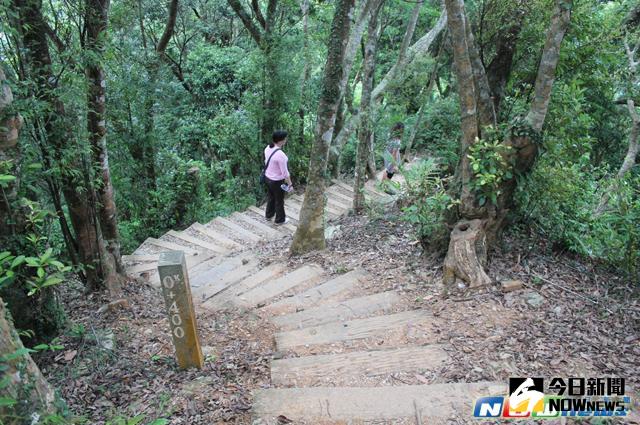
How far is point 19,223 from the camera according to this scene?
3.65 metres

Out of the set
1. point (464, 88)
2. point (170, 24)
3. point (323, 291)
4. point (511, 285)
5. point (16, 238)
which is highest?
point (170, 24)

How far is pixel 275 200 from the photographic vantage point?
862 centimetres

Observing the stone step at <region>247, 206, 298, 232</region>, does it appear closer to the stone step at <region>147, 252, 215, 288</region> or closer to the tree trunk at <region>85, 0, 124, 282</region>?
the stone step at <region>147, 252, 215, 288</region>

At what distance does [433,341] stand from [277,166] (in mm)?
5106

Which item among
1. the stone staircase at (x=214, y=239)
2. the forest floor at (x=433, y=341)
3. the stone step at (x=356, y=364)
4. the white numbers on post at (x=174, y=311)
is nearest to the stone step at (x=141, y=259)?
the stone staircase at (x=214, y=239)

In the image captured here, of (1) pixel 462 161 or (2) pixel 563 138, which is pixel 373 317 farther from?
(2) pixel 563 138

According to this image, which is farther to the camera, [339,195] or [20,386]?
[339,195]

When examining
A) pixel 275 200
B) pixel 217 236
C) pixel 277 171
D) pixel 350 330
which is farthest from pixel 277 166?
pixel 350 330

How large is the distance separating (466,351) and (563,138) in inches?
111

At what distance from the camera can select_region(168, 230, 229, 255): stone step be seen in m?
7.77

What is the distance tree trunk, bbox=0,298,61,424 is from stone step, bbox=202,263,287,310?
8.95 feet

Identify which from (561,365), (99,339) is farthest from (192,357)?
(561,365)

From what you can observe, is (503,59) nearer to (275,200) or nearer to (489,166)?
(489,166)

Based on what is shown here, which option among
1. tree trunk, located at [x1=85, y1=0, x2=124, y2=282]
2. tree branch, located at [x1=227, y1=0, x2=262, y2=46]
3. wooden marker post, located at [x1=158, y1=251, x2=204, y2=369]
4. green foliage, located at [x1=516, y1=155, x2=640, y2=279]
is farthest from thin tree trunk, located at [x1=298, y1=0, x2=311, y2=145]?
wooden marker post, located at [x1=158, y1=251, x2=204, y2=369]
